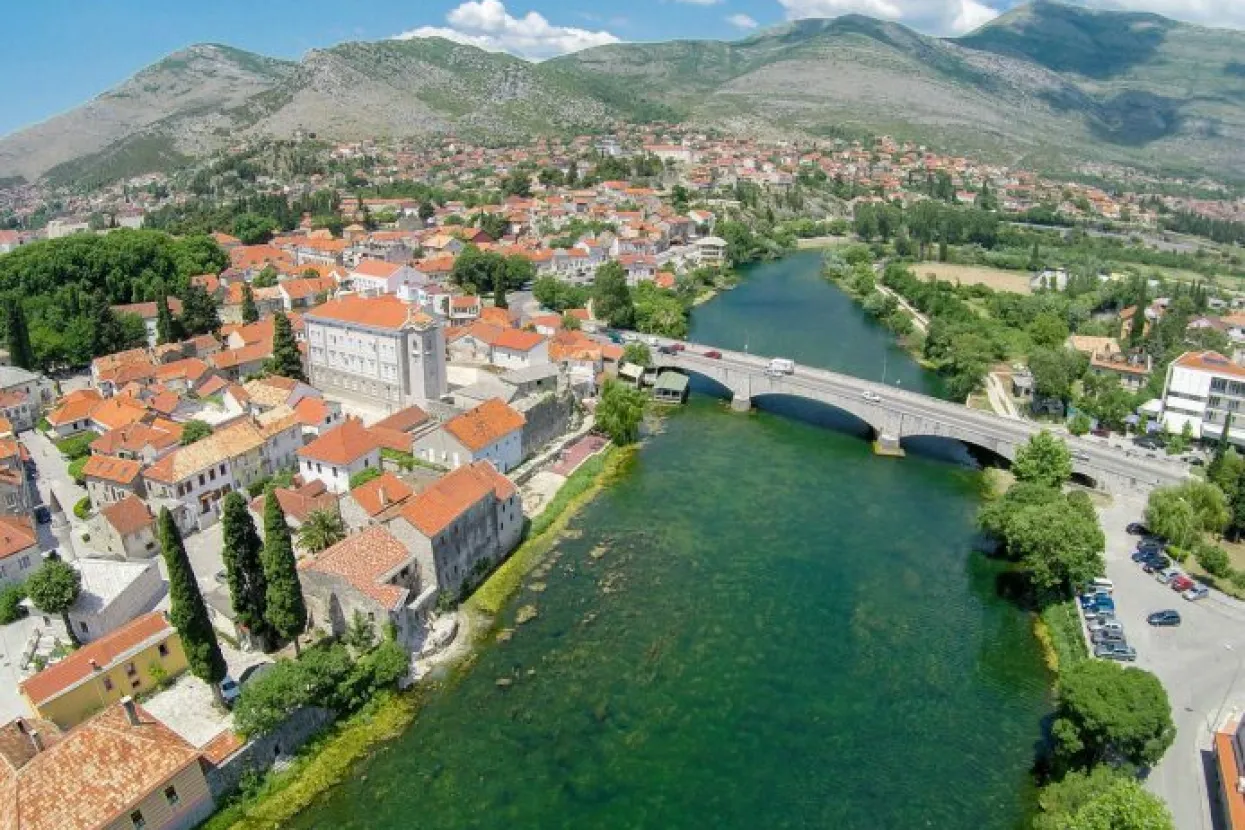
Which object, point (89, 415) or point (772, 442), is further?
point (772, 442)

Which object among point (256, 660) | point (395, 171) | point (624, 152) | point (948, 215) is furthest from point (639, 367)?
point (624, 152)

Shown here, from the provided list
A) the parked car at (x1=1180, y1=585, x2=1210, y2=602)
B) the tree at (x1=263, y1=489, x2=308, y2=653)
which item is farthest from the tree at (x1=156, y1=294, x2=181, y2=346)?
the parked car at (x1=1180, y1=585, x2=1210, y2=602)

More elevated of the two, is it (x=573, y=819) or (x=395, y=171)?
(x=395, y=171)

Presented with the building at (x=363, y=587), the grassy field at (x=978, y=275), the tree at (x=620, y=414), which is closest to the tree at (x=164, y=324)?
the tree at (x=620, y=414)

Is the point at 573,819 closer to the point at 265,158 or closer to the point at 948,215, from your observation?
the point at 948,215

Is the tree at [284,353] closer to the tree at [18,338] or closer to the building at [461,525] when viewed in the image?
the tree at [18,338]
